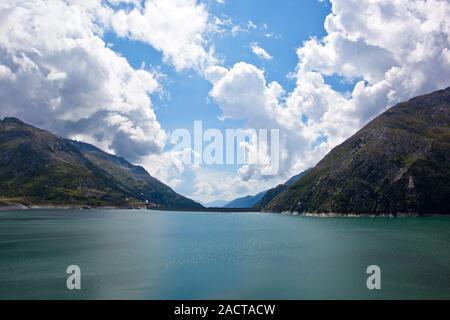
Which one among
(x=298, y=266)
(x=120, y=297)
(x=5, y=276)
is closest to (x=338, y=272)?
(x=298, y=266)

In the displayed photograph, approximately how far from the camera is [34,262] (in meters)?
83.6

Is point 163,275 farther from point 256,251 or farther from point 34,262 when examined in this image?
point 256,251

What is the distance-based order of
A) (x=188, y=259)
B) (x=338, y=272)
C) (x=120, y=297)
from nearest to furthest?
(x=120, y=297) < (x=338, y=272) < (x=188, y=259)

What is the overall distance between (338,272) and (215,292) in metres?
29.0

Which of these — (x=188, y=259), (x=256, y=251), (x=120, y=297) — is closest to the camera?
(x=120, y=297)

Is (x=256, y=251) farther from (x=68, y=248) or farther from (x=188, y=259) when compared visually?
(x=68, y=248)

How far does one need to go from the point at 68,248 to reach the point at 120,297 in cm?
5971

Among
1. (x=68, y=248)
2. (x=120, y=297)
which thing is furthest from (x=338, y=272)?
(x=68, y=248)
